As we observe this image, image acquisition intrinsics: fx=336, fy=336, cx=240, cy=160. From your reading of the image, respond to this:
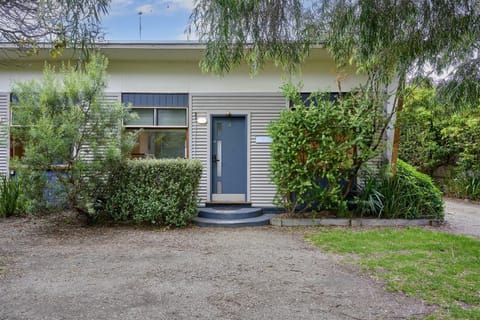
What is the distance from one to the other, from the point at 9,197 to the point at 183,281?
5571mm

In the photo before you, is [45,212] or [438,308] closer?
[438,308]

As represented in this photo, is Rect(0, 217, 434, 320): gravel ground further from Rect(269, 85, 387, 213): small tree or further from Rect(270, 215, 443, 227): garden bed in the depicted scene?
Rect(269, 85, 387, 213): small tree

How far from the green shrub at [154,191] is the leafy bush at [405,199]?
11.7ft

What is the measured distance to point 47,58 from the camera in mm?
7602

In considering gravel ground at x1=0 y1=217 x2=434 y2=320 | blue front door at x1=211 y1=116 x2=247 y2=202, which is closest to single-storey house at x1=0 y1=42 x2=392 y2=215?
blue front door at x1=211 y1=116 x2=247 y2=202

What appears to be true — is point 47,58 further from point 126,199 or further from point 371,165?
point 371,165

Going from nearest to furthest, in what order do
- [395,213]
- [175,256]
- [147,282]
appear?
1. [147,282]
2. [175,256]
3. [395,213]

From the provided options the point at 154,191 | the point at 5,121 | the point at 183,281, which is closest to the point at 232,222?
the point at 154,191

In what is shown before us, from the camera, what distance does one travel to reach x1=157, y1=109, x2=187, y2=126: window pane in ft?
25.4

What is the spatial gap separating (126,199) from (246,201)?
266cm

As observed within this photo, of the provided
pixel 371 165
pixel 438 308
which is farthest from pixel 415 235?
pixel 438 308

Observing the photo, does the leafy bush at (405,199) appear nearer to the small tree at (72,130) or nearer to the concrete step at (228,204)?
the concrete step at (228,204)

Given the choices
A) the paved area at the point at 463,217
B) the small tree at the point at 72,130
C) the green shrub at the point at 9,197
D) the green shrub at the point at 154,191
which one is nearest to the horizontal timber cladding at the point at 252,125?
the green shrub at the point at 154,191

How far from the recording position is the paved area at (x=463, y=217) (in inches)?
245
